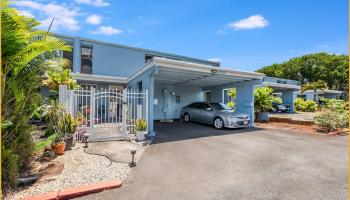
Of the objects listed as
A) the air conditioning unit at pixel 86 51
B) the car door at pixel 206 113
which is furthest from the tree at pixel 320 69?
the air conditioning unit at pixel 86 51

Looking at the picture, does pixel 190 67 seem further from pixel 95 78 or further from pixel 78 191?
pixel 78 191

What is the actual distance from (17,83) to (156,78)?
907cm

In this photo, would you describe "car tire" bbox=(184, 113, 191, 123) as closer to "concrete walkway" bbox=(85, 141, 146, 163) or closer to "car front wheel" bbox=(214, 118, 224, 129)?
"car front wheel" bbox=(214, 118, 224, 129)

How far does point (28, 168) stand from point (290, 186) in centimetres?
607

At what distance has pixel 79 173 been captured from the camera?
16.5 ft

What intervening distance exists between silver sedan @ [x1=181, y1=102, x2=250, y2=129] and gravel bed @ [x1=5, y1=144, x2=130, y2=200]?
763cm

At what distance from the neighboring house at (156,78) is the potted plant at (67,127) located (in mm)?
4683

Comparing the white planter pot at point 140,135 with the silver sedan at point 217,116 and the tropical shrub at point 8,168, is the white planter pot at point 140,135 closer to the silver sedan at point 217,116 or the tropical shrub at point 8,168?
the tropical shrub at point 8,168

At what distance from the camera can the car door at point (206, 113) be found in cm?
1295

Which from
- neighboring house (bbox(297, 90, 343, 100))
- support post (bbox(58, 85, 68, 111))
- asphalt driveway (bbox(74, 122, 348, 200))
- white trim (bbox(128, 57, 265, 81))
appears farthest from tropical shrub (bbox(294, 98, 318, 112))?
support post (bbox(58, 85, 68, 111))

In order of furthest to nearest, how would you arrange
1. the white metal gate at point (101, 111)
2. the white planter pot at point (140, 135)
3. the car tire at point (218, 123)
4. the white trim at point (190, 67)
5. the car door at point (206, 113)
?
1. the car door at point (206, 113)
2. the car tire at point (218, 123)
3. the white trim at point (190, 67)
4. the white planter pot at point (140, 135)
5. the white metal gate at point (101, 111)

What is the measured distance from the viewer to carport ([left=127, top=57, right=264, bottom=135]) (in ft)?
31.0

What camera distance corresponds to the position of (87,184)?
443cm

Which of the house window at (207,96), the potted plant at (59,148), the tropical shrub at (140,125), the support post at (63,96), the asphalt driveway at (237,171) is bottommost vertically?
the asphalt driveway at (237,171)
